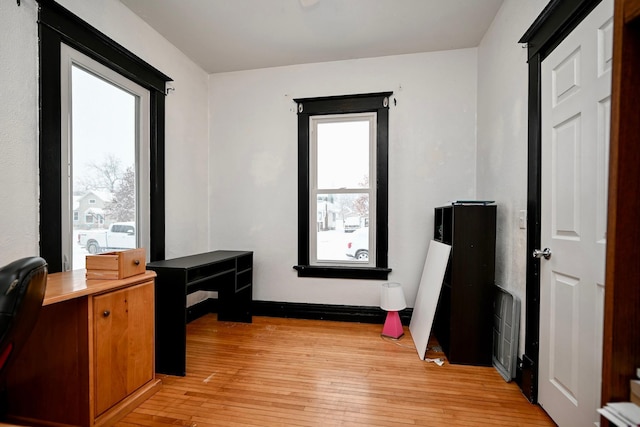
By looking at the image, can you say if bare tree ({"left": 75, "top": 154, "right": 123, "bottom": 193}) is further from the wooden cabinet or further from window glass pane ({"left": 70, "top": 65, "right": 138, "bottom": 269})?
the wooden cabinet

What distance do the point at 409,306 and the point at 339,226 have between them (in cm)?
120

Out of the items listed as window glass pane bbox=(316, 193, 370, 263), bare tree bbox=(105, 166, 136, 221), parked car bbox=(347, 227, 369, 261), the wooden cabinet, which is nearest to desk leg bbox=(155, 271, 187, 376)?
the wooden cabinet

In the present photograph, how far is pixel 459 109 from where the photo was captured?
11.3 ft

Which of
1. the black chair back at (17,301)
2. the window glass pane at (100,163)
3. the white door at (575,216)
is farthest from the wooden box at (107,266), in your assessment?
the white door at (575,216)

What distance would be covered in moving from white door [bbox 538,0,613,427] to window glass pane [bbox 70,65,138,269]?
327 cm

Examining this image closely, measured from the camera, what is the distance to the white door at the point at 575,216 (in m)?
1.52

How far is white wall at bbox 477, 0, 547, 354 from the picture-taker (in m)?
2.32

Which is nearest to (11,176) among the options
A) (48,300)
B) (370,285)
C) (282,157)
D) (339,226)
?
(48,300)

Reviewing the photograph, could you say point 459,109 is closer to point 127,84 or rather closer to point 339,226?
point 339,226

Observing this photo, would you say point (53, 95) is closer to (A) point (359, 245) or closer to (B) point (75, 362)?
(B) point (75, 362)

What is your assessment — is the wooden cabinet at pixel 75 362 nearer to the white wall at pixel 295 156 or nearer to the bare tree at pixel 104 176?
the bare tree at pixel 104 176

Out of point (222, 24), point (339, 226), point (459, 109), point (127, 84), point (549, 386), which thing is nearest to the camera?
point (549, 386)

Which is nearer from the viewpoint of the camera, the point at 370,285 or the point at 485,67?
the point at 485,67

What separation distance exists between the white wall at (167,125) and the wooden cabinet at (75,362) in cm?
53
